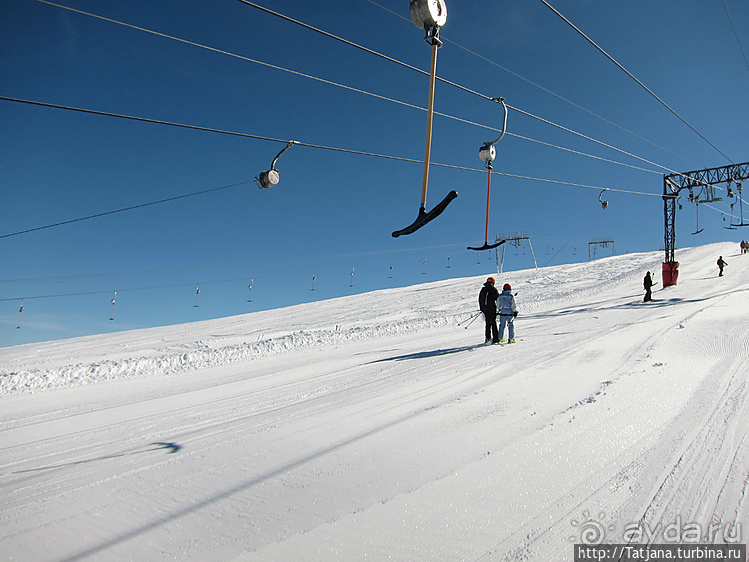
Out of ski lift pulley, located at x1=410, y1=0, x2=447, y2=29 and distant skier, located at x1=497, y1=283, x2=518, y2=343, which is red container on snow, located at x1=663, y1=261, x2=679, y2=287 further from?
ski lift pulley, located at x1=410, y1=0, x2=447, y2=29

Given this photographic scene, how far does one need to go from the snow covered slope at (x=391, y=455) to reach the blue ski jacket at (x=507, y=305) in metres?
1.58

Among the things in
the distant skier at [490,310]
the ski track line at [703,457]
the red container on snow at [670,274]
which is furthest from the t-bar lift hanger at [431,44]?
the red container on snow at [670,274]

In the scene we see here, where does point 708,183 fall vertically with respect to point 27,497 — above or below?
above

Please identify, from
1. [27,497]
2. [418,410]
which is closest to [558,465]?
[418,410]

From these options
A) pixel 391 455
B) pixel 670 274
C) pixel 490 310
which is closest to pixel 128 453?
pixel 391 455

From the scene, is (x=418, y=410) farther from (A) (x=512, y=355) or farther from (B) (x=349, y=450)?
(A) (x=512, y=355)

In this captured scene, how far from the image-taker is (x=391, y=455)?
3.89 m

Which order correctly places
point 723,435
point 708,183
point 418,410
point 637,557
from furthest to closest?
1. point 708,183
2. point 418,410
3. point 723,435
4. point 637,557

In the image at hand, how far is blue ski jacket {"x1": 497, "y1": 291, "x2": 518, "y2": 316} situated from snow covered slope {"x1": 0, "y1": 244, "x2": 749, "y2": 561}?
1581 mm

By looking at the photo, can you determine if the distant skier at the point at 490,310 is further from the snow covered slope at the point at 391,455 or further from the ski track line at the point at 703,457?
the ski track line at the point at 703,457

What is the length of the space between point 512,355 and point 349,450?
5.63 meters

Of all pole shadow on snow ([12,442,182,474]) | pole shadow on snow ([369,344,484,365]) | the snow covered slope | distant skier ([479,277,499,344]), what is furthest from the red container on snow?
pole shadow on snow ([12,442,182,474])

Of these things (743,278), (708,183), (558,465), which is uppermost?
(708,183)

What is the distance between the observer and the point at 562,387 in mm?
5871
